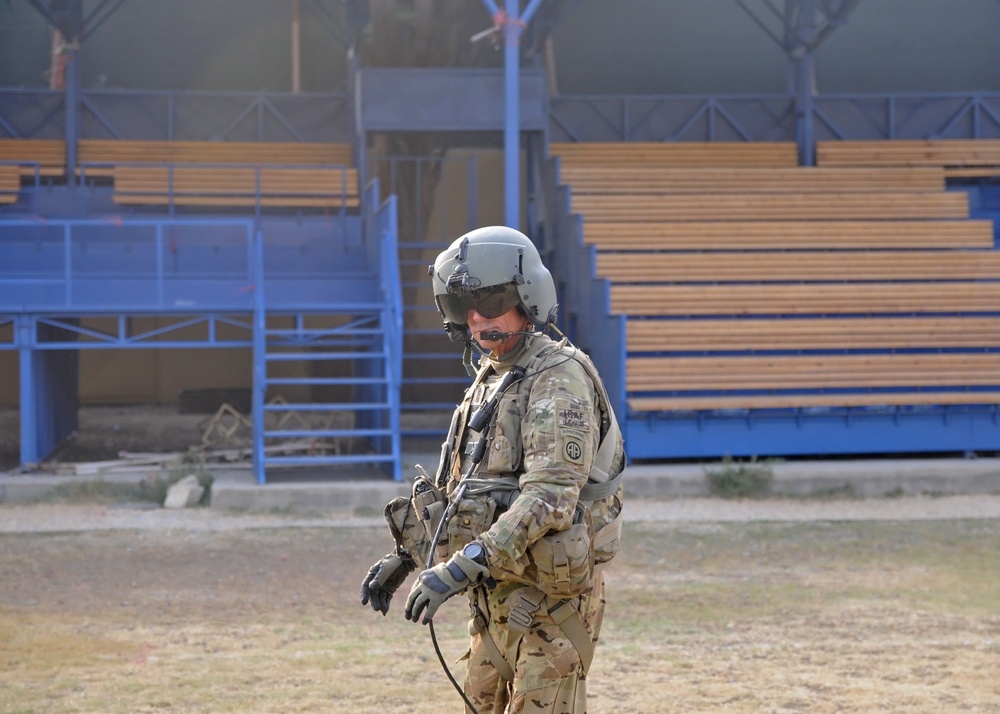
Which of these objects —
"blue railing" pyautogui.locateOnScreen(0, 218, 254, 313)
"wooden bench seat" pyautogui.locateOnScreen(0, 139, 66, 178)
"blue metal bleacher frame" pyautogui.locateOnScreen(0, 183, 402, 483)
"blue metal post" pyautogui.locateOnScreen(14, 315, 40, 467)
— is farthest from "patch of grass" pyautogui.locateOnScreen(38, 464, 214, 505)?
"wooden bench seat" pyautogui.locateOnScreen(0, 139, 66, 178)

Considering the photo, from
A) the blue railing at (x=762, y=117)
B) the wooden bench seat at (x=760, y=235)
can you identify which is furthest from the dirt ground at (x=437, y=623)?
the blue railing at (x=762, y=117)

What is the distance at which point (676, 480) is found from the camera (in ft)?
35.1

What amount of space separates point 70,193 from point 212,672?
11151 millimetres

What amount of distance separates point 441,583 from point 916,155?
49.7 ft

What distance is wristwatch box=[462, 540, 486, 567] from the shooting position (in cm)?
304

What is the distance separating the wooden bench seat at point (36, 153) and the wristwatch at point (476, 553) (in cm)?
1403

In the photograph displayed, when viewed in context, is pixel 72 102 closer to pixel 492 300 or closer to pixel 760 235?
pixel 760 235

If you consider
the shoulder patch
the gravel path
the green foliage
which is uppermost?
the shoulder patch

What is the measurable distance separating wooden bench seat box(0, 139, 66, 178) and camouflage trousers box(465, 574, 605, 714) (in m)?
13.8

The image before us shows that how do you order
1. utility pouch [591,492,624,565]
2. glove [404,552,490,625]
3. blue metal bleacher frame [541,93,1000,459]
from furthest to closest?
1. blue metal bleacher frame [541,93,1000,459]
2. utility pouch [591,492,624,565]
3. glove [404,552,490,625]

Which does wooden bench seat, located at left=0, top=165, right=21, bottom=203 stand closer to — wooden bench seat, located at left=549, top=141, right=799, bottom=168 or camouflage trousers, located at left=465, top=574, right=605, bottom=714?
wooden bench seat, located at left=549, top=141, right=799, bottom=168

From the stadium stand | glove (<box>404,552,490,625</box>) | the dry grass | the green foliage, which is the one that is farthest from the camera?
the stadium stand

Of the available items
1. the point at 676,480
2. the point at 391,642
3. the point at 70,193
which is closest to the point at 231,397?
the point at 70,193

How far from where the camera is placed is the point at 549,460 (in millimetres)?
3119
